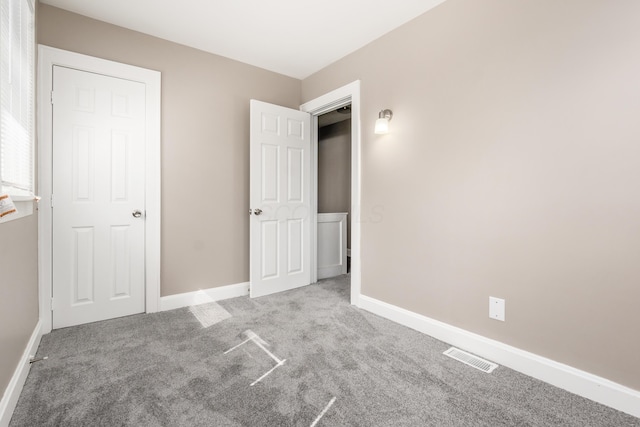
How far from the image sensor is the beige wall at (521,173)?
1.50 m

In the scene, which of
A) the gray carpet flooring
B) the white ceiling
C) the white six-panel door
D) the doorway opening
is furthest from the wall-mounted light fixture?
the doorway opening

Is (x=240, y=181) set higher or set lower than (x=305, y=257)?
higher

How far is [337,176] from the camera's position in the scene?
5.38 meters

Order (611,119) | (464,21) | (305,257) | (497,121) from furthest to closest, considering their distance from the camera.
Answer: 1. (305,257)
2. (464,21)
3. (497,121)
4. (611,119)

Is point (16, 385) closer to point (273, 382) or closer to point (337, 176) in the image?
point (273, 382)

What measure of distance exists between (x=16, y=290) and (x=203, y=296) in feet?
5.01

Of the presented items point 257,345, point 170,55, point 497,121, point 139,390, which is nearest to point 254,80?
point 170,55

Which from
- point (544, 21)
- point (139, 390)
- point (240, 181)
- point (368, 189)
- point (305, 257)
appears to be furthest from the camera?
point (305, 257)

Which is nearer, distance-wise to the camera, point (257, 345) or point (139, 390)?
point (139, 390)

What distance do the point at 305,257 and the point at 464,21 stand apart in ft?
8.53

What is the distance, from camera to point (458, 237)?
7.04 feet

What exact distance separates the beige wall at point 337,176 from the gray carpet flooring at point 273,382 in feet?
10.0

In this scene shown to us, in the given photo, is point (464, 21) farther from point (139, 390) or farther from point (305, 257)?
point (139, 390)

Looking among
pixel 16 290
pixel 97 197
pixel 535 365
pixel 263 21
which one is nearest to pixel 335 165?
pixel 263 21
